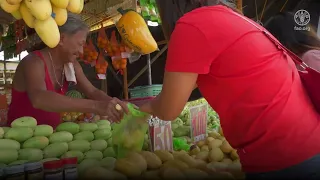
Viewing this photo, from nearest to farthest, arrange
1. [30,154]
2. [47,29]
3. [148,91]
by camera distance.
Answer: [47,29] < [30,154] < [148,91]

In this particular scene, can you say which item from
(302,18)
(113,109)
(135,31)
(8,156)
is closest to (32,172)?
(8,156)

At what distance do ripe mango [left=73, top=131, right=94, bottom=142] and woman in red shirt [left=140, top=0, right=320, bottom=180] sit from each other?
1.00 meters

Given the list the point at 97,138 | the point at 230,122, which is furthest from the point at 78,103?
the point at 230,122

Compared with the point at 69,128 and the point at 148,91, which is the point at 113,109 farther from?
the point at 148,91

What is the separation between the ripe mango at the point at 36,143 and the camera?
175 centimetres

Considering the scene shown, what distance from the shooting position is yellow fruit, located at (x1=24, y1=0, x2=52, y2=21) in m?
1.33

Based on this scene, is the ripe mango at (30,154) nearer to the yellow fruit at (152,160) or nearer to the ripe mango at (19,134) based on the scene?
the ripe mango at (19,134)

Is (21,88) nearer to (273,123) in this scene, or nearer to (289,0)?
(273,123)

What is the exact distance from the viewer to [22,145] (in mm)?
1774

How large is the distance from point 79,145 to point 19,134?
12.9 inches

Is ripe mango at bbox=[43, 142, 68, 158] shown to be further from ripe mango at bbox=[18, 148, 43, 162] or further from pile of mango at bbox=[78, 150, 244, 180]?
pile of mango at bbox=[78, 150, 244, 180]

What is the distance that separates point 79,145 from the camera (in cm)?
184

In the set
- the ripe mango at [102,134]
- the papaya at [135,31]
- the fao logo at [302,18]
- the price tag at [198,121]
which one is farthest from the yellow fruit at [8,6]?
the fao logo at [302,18]

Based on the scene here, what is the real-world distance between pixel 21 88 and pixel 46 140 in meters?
0.82
